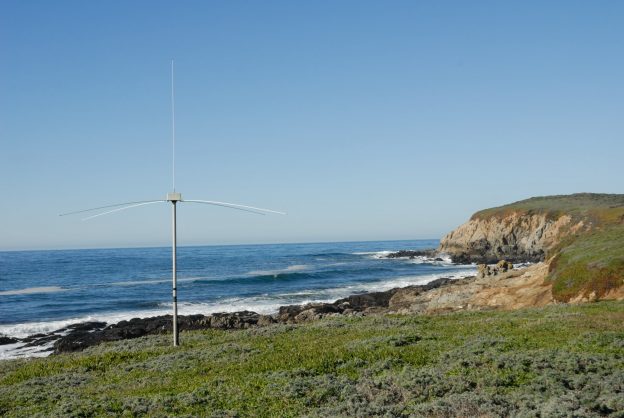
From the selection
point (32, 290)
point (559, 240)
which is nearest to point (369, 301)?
point (32, 290)

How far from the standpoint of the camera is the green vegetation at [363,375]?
9875mm

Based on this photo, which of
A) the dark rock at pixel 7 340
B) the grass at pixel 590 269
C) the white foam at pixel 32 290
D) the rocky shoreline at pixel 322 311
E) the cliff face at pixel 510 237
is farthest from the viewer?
the cliff face at pixel 510 237

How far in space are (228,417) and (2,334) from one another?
35.1 metres

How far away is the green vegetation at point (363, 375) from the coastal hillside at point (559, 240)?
9766 mm

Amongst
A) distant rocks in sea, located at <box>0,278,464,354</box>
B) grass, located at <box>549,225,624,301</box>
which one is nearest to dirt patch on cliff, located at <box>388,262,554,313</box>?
grass, located at <box>549,225,624,301</box>

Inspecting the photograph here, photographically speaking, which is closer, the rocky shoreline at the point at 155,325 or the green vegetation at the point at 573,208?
the rocky shoreline at the point at 155,325

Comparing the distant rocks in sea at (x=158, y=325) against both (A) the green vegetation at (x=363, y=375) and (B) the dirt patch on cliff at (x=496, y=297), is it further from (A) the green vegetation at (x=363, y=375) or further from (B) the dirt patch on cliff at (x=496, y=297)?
(A) the green vegetation at (x=363, y=375)

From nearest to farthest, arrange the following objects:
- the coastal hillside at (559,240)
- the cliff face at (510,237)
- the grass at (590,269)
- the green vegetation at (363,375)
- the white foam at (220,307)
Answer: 1. the green vegetation at (363,375)
2. the grass at (590,269)
3. the coastal hillside at (559,240)
4. the white foam at (220,307)
5. the cliff face at (510,237)

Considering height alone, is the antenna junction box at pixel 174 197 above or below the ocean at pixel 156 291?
above

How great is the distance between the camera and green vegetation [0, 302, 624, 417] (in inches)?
389

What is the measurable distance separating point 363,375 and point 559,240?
283 ft

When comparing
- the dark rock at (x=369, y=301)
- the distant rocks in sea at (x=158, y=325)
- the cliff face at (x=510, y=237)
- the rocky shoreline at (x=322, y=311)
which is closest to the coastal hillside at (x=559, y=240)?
the cliff face at (x=510, y=237)

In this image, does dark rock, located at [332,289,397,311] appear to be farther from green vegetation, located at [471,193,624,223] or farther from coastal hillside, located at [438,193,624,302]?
green vegetation, located at [471,193,624,223]

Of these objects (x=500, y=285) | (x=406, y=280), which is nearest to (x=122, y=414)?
(x=500, y=285)
